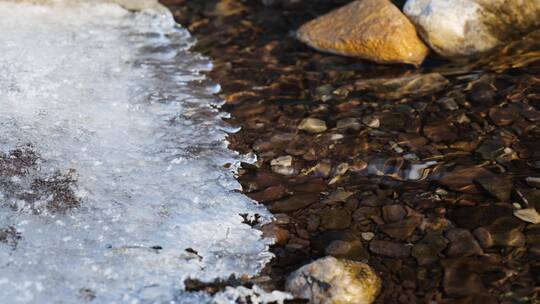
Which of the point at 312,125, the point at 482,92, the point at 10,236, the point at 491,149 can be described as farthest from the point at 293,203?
the point at 482,92

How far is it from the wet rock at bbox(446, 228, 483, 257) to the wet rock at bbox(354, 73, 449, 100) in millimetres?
1510

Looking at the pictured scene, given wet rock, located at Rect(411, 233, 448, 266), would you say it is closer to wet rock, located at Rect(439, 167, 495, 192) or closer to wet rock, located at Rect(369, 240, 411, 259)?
wet rock, located at Rect(369, 240, 411, 259)

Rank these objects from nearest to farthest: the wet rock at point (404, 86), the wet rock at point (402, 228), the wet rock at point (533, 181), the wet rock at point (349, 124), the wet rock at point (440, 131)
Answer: the wet rock at point (402, 228) < the wet rock at point (533, 181) < the wet rock at point (440, 131) < the wet rock at point (349, 124) < the wet rock at point (404, 86)

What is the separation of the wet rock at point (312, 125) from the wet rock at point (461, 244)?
1.25 meters

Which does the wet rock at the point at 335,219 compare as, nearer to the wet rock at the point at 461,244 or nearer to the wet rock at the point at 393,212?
the wet rock at the point at 393,212

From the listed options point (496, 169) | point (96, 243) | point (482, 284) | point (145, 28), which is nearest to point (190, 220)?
point (96, 243)

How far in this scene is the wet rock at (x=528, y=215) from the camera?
3.22m

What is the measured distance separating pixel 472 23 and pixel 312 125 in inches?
64.7

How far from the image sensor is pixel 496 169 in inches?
143

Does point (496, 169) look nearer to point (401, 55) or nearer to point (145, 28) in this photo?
point (401, 55)

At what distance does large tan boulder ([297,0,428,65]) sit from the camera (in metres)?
4.95

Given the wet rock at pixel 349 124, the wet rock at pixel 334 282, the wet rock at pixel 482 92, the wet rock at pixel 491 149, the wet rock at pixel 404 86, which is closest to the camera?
the wet rock at pixel 334 282

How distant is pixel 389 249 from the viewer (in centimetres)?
313

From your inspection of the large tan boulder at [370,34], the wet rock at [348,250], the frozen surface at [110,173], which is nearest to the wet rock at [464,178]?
the wet rock at [348,250]
